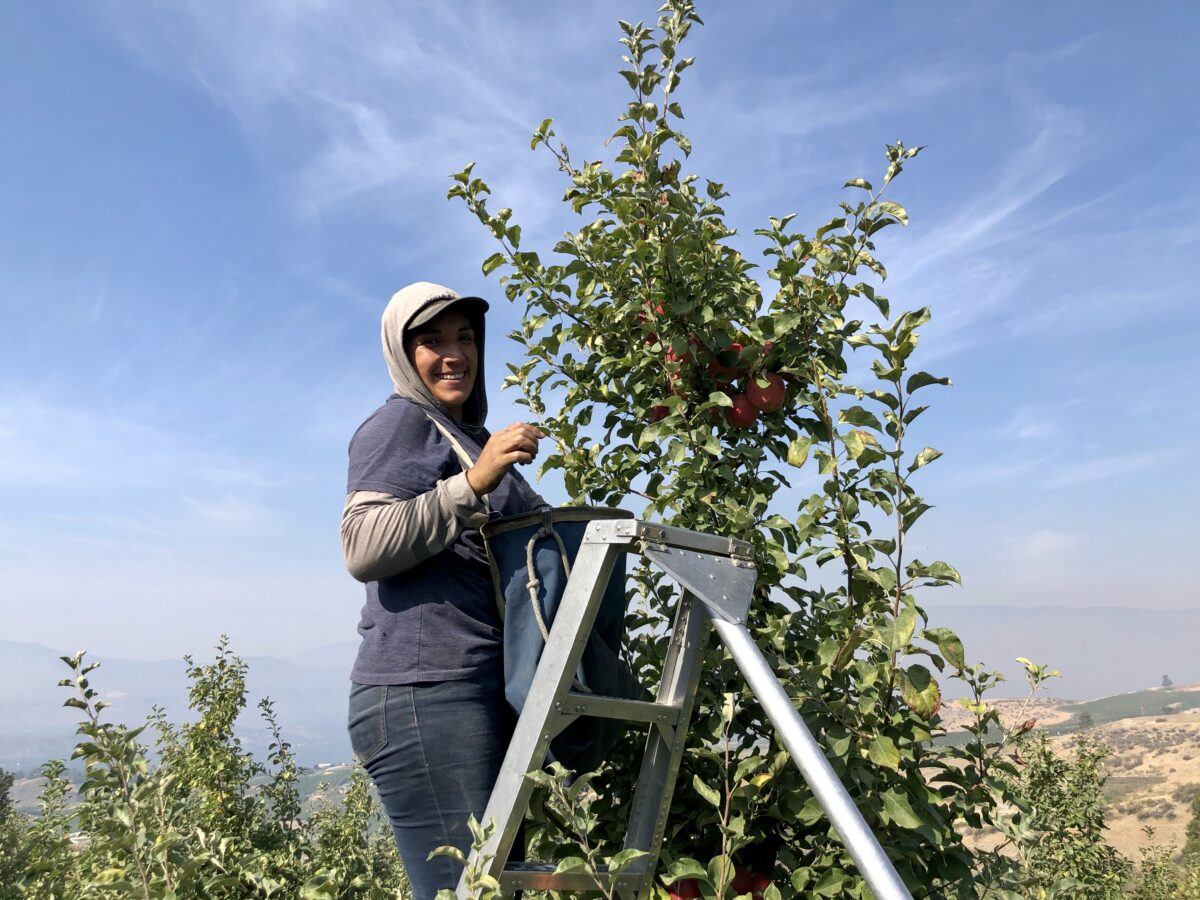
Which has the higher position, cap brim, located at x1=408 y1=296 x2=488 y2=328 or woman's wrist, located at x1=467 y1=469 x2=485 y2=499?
cap brim, located at x1=408 y1=296 x2=488 y2=328

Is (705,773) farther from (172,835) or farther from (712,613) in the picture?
(172,835)

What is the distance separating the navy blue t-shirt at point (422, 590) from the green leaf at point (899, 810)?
93 cm

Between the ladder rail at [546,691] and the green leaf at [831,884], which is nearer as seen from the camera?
the ladder rail at [546,691]

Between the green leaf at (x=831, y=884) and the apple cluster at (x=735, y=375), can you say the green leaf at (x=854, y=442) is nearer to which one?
the apple cluster at (x=735, y=375)

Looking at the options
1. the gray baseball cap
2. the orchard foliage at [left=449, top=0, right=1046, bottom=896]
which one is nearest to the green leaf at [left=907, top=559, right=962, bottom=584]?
the orchard foliage at [left=449, top=0, right=1046, bottom=896]

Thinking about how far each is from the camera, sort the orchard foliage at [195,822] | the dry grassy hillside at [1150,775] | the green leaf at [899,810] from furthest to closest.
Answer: the dry grassy hillside at [1150,775], the green leaf at [899,810], the orchard foliage at [195,822]

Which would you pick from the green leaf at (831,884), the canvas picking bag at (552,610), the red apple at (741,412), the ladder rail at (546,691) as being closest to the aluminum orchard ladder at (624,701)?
the ladder rail at (546,691)

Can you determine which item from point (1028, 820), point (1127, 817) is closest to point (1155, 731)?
point (1127, 817)

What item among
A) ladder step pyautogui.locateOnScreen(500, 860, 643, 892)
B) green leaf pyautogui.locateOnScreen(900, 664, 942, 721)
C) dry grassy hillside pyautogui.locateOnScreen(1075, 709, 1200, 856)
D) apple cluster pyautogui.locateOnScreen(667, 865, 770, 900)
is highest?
green leaf pyautogui.locateOnScreen(900, 664, 942, 721)

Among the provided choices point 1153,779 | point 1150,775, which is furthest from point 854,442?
point 1150,775

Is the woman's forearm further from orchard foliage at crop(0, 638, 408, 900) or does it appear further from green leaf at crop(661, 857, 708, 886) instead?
green leaf at crop(661, 857, 708, 886)

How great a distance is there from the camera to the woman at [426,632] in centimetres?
→ 195

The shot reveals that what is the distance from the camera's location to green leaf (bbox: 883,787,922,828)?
6.09 ft

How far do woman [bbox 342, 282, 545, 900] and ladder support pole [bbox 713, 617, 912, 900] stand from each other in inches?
24.3
